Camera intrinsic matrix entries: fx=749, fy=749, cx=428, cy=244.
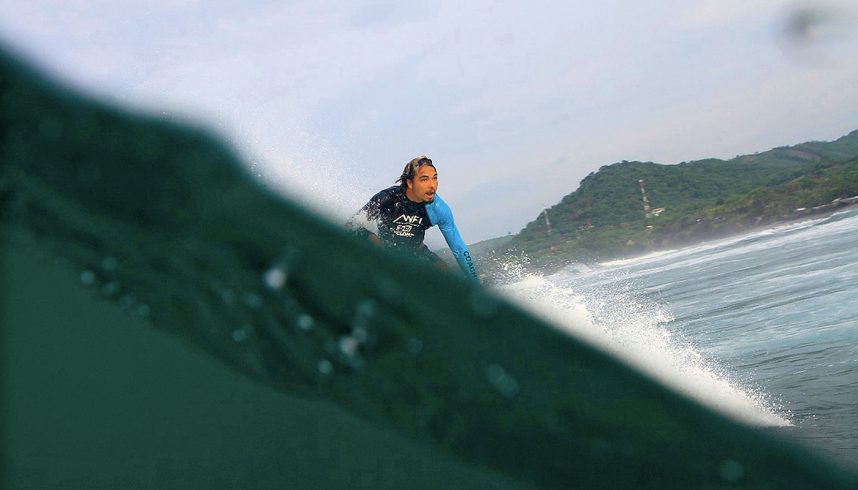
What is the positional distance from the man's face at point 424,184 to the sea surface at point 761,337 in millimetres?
744

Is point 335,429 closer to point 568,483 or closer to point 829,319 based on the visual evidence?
point 568,483

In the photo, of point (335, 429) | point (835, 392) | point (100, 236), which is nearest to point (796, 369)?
point (835, 392)

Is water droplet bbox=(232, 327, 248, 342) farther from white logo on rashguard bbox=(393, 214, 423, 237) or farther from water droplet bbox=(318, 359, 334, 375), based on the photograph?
white logo on rashguard bbox=(393, 214, 423, 237)

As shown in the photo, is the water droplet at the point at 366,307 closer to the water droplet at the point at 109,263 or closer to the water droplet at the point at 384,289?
the water droplet at the point at 384,289

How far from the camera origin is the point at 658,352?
18.9ft

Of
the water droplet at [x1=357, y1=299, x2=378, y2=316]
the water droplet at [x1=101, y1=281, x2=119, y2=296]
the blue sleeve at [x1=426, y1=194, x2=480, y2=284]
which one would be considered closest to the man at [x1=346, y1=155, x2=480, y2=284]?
the blue sleeve at [x1=426, y1=194, x2=480, y2=284]

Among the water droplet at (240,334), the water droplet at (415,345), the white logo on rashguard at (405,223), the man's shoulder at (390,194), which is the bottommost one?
the water droplet at (415,345)

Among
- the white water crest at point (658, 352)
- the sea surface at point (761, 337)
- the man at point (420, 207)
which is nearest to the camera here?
the white water crest at point (658, 352)

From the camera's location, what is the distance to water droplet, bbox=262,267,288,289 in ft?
5.10

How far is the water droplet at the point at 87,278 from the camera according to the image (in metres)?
1.73

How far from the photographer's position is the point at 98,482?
1717 millimetres

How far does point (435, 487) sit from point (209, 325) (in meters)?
0.61

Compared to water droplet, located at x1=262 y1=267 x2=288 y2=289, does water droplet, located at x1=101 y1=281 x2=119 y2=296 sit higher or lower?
higher

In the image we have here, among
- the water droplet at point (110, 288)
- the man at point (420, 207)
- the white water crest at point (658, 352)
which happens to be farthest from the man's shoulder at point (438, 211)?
the water droplet at point (110, 288)
